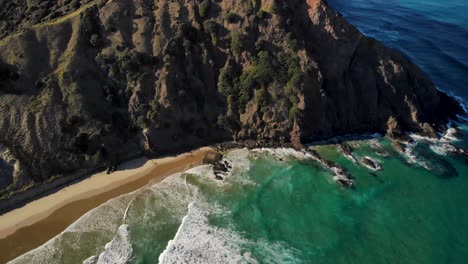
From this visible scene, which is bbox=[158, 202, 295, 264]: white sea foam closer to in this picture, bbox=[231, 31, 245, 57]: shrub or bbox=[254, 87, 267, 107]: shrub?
bbox=[254, 87, 267, 107]: shrub

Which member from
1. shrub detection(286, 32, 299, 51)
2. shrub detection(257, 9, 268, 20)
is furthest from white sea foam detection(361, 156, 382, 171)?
shrub detection(257, 9, 268, 20)

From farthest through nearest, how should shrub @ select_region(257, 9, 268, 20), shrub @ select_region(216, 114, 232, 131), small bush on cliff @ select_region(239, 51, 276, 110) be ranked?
shrub @ select_region(257, 9, 268, 20) → small bush on cliff @ select_region(239, 51, 276, 110) → shrub @ select_region(216, 114, 232, 131)

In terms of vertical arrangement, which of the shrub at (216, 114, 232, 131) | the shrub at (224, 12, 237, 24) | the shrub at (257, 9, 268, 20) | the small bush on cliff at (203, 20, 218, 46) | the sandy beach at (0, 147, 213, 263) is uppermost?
the shrub at (257, 9, 268, 20)

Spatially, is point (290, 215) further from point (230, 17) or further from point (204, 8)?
point (204, 8)

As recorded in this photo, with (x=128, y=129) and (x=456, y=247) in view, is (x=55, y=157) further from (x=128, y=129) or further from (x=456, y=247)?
(x=456, y=247)

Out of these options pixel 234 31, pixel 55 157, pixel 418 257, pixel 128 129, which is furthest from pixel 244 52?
pixel 418 257

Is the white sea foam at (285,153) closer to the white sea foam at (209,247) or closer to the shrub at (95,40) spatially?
the white sea foam at (209,247)

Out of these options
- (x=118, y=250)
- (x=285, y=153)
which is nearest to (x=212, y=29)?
(x=285, y=153)
